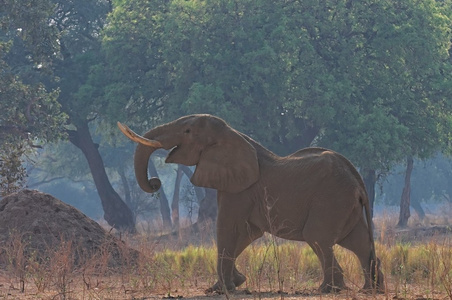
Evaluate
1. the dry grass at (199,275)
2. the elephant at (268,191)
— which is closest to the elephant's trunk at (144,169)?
the elephant at (268,191)

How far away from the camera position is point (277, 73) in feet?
94.7

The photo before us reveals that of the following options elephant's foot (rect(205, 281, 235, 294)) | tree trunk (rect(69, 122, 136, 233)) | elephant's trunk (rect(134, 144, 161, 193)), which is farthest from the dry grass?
tree trunk (rect(69, 122, 136, 233))

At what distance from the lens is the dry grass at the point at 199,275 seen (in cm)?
891

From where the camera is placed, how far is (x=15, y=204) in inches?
570

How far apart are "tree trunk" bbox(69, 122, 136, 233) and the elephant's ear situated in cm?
2128

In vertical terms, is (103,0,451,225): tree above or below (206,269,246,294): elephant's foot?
above

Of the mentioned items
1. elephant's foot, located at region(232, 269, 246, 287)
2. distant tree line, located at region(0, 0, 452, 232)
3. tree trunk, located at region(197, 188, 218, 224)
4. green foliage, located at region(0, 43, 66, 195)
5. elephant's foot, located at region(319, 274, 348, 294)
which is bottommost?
elephant's foot, located at region(319, 274, 348, 294)

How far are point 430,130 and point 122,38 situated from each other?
1114 cm

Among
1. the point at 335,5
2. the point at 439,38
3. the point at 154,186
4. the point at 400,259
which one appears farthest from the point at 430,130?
the point at 154,186

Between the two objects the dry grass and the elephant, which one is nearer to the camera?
the dry grass

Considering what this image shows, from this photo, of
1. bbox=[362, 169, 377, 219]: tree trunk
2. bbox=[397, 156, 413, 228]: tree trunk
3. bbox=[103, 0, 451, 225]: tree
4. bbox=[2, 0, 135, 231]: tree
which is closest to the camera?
bbox=[103, 0, 451, 225]: tree

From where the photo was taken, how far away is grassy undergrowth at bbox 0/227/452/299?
31.3 feet

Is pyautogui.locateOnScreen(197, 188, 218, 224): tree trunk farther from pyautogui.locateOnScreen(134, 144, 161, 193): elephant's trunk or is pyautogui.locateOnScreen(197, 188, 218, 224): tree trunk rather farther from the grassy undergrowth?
pyautogui.locateOnScreen(134, 144, 161, 193): elephant's trunk

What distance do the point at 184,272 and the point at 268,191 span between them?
3.64m
